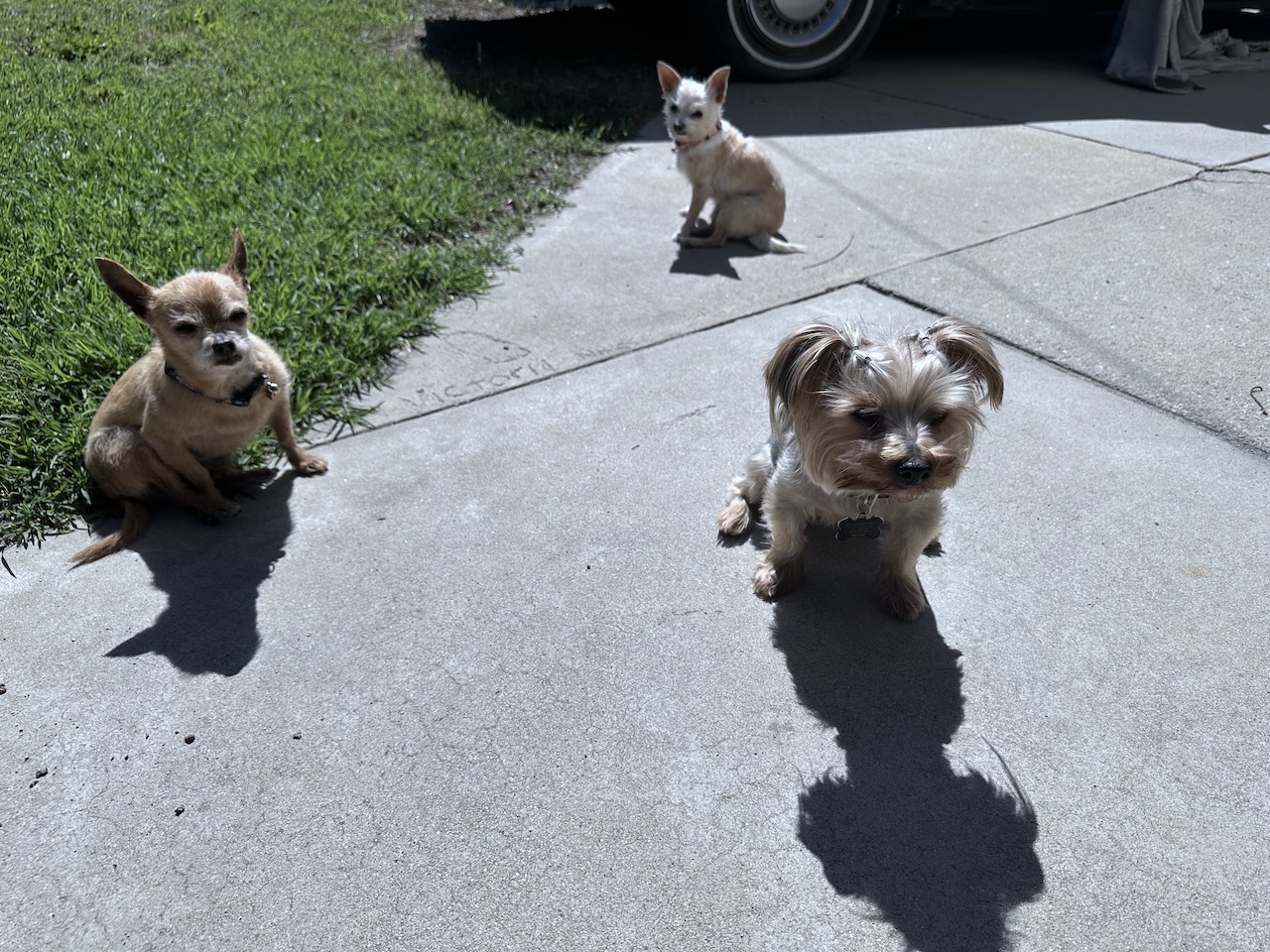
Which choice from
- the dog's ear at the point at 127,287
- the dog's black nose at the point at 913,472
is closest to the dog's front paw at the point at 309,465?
the dog's ear at the point at 127,287

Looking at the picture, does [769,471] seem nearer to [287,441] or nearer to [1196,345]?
[287,441]

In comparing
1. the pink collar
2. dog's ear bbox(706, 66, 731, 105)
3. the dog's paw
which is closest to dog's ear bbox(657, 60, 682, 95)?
dog's ear bbox(706, 66, 731, 105)

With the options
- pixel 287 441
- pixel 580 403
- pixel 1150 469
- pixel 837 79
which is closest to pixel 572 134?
pixel 837 79

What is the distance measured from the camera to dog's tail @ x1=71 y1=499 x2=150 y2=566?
3.39 m

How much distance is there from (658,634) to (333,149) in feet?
16.2

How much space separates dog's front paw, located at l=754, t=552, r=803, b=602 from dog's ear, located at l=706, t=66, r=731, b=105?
3263 mm

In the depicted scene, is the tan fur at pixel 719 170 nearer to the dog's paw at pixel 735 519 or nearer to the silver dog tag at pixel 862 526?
the dog's paw at pixel 735 519

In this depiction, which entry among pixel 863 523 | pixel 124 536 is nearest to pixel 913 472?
pixel 863 523

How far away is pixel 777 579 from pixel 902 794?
34.6 inches

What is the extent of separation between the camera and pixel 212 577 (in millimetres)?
A: 3344

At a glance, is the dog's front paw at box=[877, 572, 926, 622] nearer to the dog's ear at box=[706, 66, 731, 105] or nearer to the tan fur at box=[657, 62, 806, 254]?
the tan fur at box=[657, 62, 806, 254]

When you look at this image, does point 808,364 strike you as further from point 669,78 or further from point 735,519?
point 669,78

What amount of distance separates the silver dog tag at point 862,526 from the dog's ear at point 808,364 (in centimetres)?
41

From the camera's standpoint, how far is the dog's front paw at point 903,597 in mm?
3070
